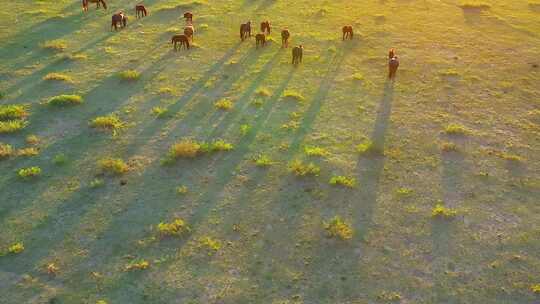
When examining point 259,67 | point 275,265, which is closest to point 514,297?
point 275,265

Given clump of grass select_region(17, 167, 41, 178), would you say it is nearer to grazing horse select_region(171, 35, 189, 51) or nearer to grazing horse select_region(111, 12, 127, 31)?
grazing horse select_region(171, 35, 189, 51)

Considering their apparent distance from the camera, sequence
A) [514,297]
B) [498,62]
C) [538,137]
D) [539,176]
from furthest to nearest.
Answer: [498,62]
[538,137]
[539,176]
[514,297]

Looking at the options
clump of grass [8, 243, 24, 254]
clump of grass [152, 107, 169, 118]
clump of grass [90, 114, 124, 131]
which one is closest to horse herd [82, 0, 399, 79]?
clump of grass [152, 107, 169, 118]

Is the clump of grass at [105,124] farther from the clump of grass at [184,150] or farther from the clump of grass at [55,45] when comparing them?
the clump of grass at [55,45]

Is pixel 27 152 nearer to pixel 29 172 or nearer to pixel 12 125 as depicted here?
pixel 29 172

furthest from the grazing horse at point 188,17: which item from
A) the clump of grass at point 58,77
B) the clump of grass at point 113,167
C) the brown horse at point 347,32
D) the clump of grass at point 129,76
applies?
the clump of grass at point 113,167

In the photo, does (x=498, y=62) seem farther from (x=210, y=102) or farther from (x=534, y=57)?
(x=210, y=102)

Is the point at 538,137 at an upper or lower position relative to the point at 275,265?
upper
